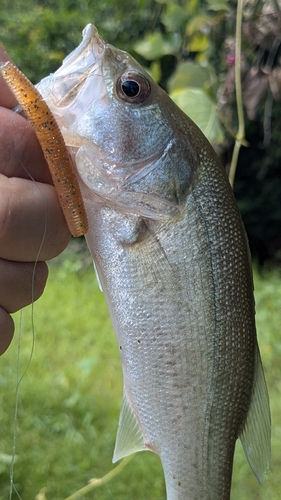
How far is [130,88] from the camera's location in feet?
3.00

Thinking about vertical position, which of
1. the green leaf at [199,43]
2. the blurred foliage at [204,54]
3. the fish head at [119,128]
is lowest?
the blurred foliage at [204,54]

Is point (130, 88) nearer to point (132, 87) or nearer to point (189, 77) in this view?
point (132, 87)

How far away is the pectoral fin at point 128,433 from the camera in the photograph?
1029mm

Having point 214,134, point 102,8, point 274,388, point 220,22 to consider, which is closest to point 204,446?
point 214,134

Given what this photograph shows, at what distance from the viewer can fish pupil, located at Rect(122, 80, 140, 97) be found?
909mm

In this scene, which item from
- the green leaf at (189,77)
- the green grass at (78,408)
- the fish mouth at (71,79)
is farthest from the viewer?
the green grass at (78,408)

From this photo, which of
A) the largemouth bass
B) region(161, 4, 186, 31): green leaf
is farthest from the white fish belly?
region(161, 4, 186, 31): green leaf

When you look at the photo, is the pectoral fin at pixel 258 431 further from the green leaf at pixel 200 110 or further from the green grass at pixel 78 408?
the green grass at pixel 78 408

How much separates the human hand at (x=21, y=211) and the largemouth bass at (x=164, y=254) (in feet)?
0.32

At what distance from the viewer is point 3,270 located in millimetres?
824

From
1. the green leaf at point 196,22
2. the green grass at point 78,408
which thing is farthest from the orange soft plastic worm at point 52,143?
the green leaf at point 196,22

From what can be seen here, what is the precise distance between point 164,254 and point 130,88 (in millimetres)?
331

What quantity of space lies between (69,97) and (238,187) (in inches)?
159

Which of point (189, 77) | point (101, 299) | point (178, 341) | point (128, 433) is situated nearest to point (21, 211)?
point (178, 341)
